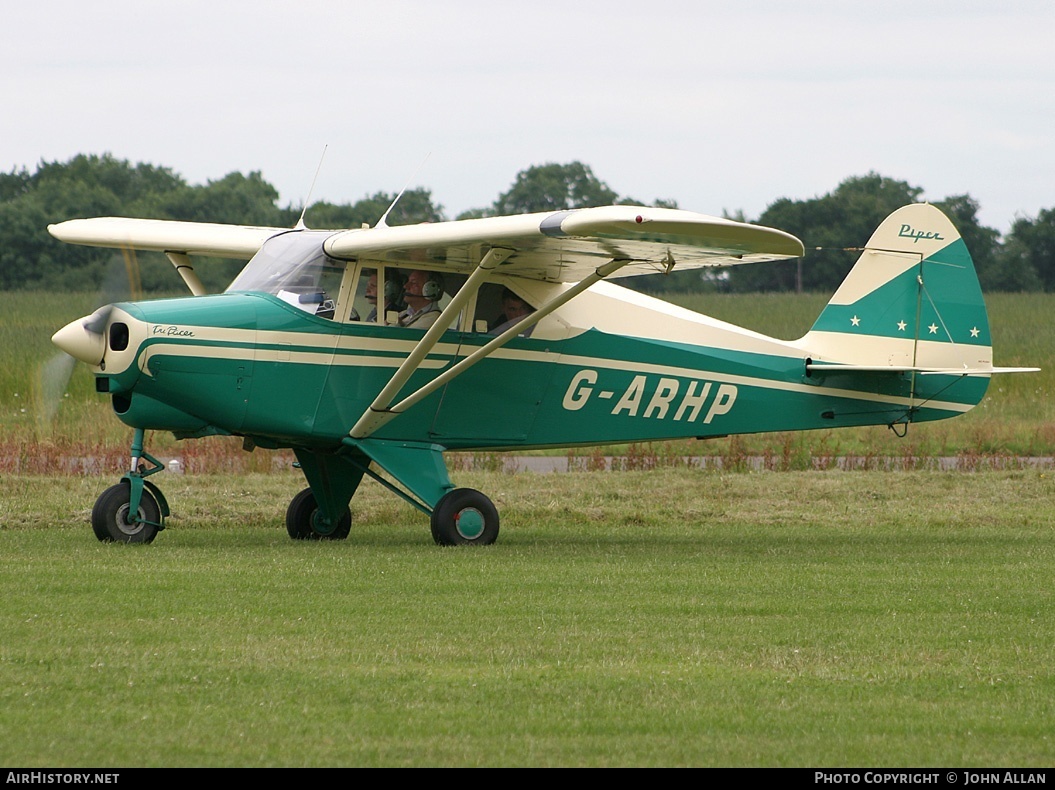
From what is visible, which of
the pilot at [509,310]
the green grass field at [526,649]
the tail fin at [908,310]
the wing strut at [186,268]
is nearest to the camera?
the green grass field at [526,649]

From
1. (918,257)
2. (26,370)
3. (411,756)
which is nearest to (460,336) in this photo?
(918,257)

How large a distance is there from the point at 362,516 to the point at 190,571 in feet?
18.3

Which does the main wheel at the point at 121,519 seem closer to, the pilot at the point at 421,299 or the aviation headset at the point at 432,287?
the pilot at the point at 421,299

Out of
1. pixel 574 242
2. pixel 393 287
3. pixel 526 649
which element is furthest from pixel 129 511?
pixel 526 649

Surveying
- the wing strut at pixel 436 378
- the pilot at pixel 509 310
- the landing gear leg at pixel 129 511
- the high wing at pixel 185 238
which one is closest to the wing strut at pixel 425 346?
the wing strut at pixel 436 378

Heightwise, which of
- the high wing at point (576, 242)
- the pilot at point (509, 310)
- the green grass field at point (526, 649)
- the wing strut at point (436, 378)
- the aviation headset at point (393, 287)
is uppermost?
the high wing at point (576, 242)

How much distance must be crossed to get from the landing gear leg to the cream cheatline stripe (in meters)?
0.94

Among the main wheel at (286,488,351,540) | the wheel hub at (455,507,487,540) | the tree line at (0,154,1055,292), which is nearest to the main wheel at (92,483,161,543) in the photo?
the main wheel at (286,488,351,540)

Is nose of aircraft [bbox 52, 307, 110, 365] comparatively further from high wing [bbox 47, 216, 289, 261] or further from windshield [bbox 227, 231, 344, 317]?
high wing [bbox 47, 216, 289, 261]

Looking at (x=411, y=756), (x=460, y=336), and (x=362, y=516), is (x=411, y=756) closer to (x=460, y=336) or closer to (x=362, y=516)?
(x=460, y=336)

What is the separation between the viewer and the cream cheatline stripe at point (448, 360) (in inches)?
489

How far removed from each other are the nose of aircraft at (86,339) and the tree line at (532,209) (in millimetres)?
41199

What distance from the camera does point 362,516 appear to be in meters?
16.2

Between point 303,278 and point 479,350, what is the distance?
1.69 meters
